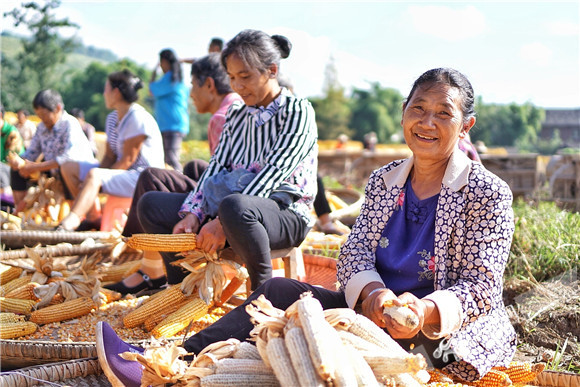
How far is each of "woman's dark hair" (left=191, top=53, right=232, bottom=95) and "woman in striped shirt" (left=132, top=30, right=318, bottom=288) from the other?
78 cm

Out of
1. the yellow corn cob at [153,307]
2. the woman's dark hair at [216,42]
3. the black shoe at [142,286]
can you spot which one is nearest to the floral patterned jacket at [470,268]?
the yellow corn cob at [153,307]

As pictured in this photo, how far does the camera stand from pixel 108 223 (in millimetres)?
5074

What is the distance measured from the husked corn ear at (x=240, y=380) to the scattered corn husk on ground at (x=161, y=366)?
11cm

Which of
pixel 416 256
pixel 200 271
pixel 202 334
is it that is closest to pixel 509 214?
pixel 416 256

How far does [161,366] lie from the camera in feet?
5.64

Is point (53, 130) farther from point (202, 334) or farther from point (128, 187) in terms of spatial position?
point (202, 334)

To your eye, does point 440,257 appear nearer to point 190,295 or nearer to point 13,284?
point 190,295

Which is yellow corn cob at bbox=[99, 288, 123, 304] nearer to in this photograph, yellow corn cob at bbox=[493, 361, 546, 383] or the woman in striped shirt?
the woman in striped shirt

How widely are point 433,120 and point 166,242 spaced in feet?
4.79

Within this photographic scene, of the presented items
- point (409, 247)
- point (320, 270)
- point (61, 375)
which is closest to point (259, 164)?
point (320, 270)

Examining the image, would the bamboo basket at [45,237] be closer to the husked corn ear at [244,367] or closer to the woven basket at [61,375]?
the woven basket at [61,375]

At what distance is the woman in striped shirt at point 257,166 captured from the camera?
305 cm

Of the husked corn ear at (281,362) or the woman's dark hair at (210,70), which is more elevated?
the woman's dark hair at (210,70)

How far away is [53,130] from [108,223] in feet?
4.68
